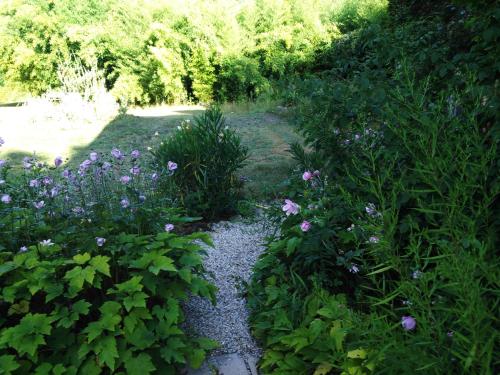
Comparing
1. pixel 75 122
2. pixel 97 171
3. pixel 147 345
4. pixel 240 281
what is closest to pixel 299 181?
pixel 240 281

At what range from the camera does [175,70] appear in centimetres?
1245

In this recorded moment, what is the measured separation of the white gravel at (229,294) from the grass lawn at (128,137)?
0.89m

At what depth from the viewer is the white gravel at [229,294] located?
2.81 m

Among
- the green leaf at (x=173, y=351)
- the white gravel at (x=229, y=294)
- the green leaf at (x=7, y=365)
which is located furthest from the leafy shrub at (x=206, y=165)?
the green leaf at (x=7, y=365)

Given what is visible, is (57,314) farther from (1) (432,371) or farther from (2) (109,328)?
(1) (432,371)

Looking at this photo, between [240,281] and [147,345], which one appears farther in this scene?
[240,281]

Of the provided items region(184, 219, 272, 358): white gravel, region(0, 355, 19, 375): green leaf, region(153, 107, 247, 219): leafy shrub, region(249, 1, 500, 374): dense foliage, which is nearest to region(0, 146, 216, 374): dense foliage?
Result: region(0, 355, 19, 375): green leaf

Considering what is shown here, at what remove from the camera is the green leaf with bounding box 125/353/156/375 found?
2250 millimetres

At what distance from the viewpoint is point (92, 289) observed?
2.60 m

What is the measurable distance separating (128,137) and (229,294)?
453cm

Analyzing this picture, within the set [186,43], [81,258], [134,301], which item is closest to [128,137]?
[81,258]


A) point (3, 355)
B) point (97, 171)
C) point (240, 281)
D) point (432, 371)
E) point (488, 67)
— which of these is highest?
point (488, 67)

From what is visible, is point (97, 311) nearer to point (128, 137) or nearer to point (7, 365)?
point (7, 365)

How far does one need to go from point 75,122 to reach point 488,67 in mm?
7085
